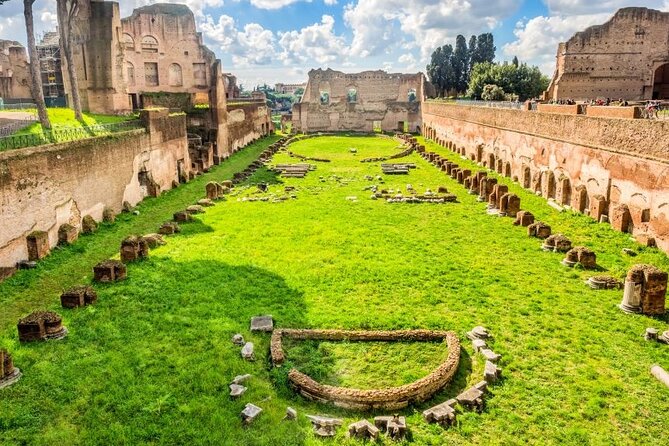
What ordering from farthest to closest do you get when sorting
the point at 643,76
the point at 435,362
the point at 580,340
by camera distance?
the point at 643,76, the point at 580,340, the point at 435,362

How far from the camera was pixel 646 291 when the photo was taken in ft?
30.9

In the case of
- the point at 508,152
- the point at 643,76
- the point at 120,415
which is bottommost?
the point at 120,415

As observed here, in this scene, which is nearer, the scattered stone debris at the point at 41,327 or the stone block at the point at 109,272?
the scattered stone debris at the point at 41,327

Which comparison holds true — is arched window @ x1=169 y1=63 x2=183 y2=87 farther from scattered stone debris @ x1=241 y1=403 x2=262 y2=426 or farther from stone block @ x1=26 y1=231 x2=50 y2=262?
scattered stone debris @ x1=241 y1=403 x2=262 y2=426

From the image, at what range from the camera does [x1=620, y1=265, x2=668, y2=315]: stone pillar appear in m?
9.36

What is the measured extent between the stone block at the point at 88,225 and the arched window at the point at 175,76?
106 ft

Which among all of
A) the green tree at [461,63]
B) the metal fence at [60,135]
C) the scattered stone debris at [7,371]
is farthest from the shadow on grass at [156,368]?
the green tree at [461,63]

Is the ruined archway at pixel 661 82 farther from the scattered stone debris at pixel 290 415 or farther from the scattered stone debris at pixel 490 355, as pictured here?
the scattered stone debris at pixel 290 415

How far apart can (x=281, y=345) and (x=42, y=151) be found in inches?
362

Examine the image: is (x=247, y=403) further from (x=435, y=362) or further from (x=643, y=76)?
(x=643, y=76)

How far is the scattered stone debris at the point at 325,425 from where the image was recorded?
21.0 ft

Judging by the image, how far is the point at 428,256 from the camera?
12.8 metres

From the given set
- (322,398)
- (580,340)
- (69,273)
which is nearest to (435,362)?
(322,398)

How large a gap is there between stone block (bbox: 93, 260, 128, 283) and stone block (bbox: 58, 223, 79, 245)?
10.6ft
